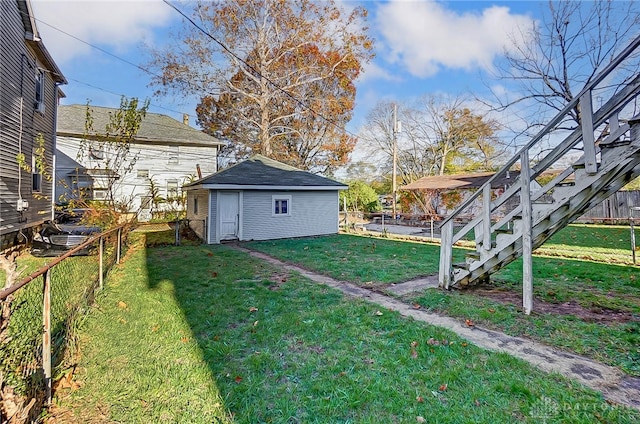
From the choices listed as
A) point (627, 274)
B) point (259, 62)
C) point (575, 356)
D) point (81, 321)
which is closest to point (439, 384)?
point (575, 356)

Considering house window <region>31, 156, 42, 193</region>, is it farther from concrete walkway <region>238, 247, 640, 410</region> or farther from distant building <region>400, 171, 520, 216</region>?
distant building <region>400, 171, 520, 216</region>

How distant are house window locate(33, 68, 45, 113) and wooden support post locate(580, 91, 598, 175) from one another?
14.6m

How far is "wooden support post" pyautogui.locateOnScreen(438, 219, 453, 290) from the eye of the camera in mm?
5422

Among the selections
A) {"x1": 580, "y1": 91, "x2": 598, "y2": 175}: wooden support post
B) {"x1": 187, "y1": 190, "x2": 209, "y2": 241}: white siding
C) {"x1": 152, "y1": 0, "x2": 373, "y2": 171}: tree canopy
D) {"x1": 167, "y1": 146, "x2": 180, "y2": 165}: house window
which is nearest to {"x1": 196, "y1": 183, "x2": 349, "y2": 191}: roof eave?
{"x1": 187, "y1": 190, "x2": 209, "y2": 241}: white siding

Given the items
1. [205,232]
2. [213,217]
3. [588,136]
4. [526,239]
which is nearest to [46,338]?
[526,239]

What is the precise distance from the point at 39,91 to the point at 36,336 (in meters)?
12.5

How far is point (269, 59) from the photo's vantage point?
821 inches

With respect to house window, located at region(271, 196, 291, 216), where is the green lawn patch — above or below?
below

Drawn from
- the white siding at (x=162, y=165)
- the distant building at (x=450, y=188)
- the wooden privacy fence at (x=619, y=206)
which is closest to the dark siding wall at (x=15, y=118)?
the white siding at (x=162, y=165)

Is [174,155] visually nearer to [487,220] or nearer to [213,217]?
[213,217]

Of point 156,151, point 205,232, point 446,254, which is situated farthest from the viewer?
point 156,151

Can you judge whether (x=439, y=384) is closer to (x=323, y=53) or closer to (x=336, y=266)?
(x=336, y=266)

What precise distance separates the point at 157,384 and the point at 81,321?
6.26 feet

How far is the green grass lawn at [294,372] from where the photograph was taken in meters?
2.31
